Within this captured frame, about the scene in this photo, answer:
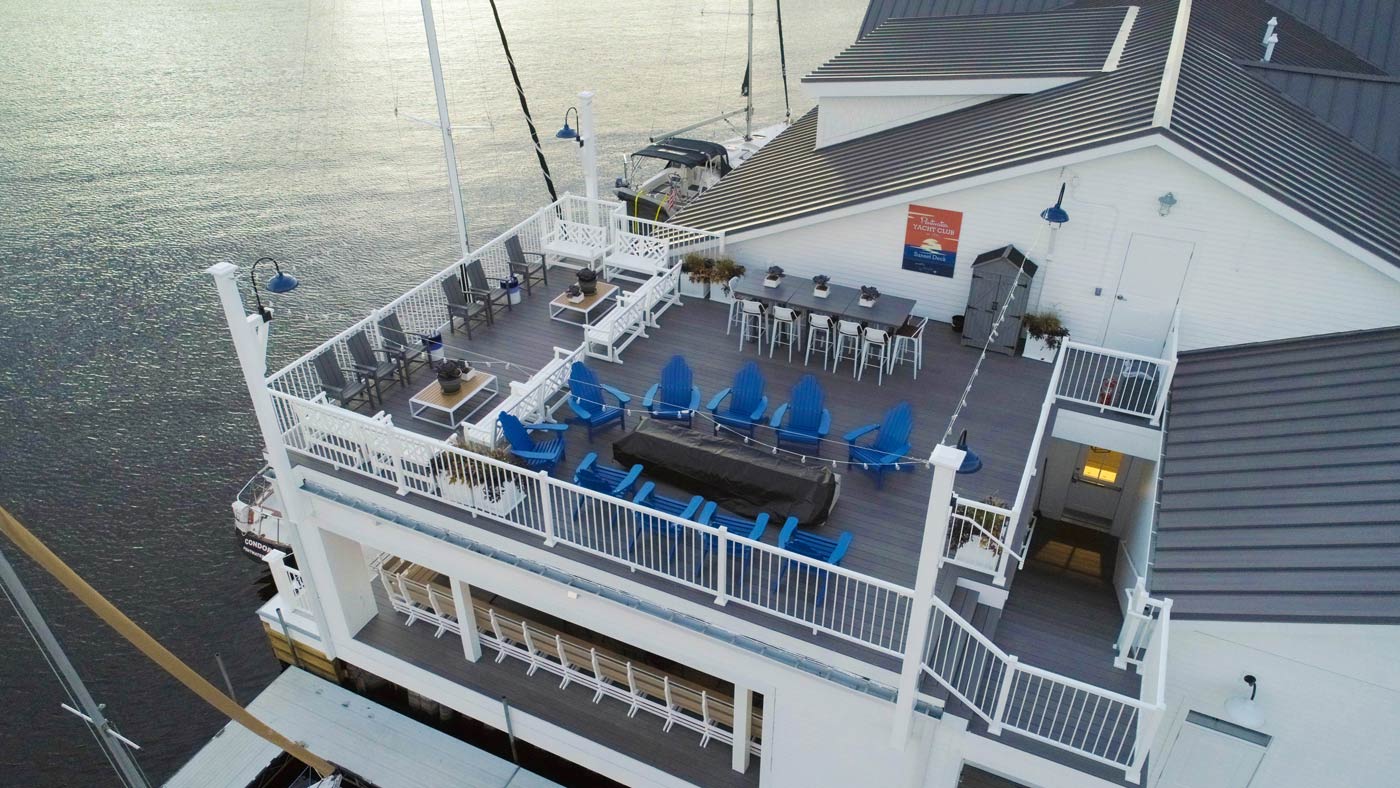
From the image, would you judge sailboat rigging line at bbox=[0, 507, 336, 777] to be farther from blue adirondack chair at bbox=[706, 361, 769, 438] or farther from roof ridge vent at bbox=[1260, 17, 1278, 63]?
roof ridge vent at bbox=[1260, 17, 1278, 63]

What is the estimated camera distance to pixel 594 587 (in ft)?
39.9

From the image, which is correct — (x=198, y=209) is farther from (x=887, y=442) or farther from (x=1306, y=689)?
(x=1306, y=689)

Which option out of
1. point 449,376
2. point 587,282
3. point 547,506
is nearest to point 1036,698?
point 547,506

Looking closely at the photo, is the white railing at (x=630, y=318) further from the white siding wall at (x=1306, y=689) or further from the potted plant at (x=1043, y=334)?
the white siding wall at (x=1306, y=689)

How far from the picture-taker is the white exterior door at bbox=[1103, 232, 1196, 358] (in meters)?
14.7

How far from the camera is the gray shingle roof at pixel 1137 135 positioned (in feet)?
46.3

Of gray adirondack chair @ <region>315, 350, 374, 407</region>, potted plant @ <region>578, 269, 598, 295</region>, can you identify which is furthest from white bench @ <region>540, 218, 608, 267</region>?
gray adirondack chair @ <region>315, 350, 374, 407</region>

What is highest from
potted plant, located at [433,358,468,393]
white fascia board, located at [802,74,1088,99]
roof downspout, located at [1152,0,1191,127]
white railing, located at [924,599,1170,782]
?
roof downspout, located at [1152,0,1191,127]

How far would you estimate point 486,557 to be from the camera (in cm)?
1280

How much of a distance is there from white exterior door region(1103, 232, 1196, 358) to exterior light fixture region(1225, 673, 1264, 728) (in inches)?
248

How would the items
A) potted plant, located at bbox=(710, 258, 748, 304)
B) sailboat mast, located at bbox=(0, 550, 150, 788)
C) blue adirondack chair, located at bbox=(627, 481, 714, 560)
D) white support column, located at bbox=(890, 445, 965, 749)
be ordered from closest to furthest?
white support column, located at bbox=(890, 445, 965, 749)
sailboat mast, located at bbox=(0, 550, 150, 788)
blue adirondack chair, located at bbox=(627, 481, 714, 560)
potted plant, located at bbox=(710, 258, 748, 304)

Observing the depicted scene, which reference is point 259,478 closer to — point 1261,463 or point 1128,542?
point 1128,542

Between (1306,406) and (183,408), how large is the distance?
83.1 ft

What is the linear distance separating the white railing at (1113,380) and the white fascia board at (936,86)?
564cm
